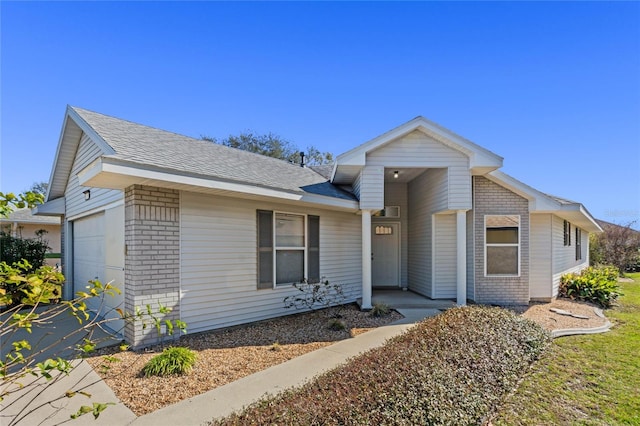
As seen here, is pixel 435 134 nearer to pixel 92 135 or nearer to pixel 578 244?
pixel 92 135

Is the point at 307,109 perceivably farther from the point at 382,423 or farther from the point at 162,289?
the point at 382,423

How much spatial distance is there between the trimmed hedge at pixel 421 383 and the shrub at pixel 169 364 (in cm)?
168

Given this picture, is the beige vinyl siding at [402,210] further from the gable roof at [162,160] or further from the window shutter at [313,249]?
the window shutter at [313,249]

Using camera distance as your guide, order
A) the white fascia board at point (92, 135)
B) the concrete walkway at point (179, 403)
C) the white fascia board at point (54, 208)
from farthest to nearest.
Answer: the white fascia board at point (54, 208)
the white fascia board at point (92, 135)
the concrete walkway at point (179, 403)

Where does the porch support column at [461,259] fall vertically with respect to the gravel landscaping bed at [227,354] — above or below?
above

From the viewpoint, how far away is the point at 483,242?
9320 mm

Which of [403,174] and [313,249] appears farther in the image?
[403,174]

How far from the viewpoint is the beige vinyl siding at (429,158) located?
855 cm

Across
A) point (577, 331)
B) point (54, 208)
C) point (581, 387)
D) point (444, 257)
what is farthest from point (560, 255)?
point (54, 208)

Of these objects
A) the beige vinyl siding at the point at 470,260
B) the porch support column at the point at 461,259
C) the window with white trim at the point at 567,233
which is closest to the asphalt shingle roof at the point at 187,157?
the porch support column at the point at 461,259

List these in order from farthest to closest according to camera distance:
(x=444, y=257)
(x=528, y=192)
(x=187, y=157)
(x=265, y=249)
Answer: (x=444, y=257), (x=528, y=192), (x=265, y=249), (x=187, y=157)

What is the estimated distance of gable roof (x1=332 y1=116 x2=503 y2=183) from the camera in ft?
27.2

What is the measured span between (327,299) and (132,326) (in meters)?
4.76

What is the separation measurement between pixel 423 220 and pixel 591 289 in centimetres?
581
